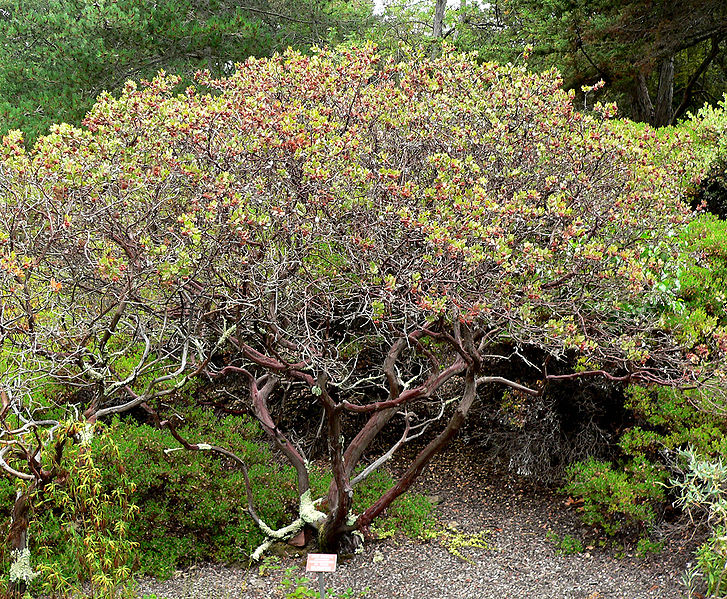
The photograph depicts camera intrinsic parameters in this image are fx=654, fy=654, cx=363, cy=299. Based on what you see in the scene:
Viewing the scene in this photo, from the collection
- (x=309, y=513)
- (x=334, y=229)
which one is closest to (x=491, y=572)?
Answer: (x=309, y=513)

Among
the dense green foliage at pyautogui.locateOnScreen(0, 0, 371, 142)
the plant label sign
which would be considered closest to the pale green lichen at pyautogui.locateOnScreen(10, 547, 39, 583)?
the plant label sign

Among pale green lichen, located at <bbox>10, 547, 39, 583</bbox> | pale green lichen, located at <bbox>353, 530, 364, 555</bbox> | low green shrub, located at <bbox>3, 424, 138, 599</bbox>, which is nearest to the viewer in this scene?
low green shrub, located at <bbox>3, 424, 138, 599</bbox>

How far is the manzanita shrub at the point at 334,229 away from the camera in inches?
146

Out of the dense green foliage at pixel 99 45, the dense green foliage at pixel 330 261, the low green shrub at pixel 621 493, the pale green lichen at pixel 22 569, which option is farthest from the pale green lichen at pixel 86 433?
the dense green foliage at pixel 99 45

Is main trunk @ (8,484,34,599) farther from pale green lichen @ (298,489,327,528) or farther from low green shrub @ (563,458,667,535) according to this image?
low green shrub @ (563,458,667,535)

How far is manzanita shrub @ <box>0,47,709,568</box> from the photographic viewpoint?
12.2 feet

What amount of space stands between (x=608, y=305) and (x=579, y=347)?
34.9 inches

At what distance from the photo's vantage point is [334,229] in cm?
389

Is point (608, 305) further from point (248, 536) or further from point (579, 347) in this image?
point (248, 536)

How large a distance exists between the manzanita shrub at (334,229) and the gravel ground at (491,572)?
288 mm

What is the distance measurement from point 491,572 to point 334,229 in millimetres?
2535

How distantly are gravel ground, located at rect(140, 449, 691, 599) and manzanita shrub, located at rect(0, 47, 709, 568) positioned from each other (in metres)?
0.29

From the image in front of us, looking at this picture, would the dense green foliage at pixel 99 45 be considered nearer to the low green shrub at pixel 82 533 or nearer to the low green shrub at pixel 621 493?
the low green shrub at pixel 82 533

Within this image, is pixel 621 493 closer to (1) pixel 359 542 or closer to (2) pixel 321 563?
(1) pixel 359 542
